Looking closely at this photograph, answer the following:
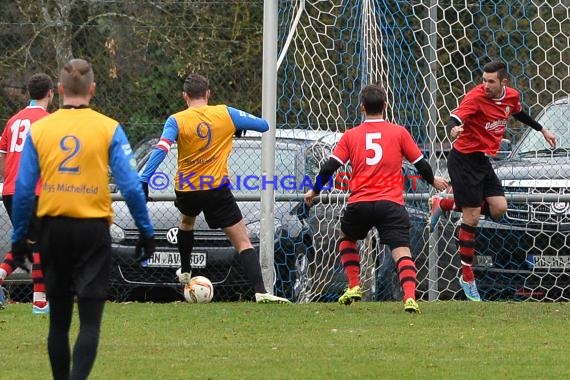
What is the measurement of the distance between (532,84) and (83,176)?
6697 millimetres

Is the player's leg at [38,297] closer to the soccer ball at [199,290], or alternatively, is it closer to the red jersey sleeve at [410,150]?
the soccer ball at [199,290]

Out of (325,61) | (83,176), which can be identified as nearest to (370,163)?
(325,61)

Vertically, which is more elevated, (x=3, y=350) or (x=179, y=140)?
(x=179, y=140)

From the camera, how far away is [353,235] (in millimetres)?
10617

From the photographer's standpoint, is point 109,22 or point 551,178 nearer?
point 551,178

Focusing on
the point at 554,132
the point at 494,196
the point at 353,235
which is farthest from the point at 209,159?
the point at 554,132

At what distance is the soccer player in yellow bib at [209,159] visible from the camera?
429 inches

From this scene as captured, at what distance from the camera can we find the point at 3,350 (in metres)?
8.58

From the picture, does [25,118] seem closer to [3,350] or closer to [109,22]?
[3,350]

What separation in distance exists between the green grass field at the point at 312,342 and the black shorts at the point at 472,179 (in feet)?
3.05

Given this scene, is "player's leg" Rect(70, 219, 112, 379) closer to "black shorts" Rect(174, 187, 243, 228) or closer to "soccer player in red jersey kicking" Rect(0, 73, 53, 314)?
"soccer player in red jersey kicking" Rect(0, 73, 53, 314)

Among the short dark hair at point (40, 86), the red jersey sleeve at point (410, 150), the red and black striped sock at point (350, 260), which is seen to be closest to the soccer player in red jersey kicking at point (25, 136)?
the short dark hair at point (40, 86)

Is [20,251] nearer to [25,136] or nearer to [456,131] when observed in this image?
[25,136]

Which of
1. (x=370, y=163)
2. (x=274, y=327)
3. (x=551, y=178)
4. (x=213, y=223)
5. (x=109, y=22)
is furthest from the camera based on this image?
(x=109, y=22)
